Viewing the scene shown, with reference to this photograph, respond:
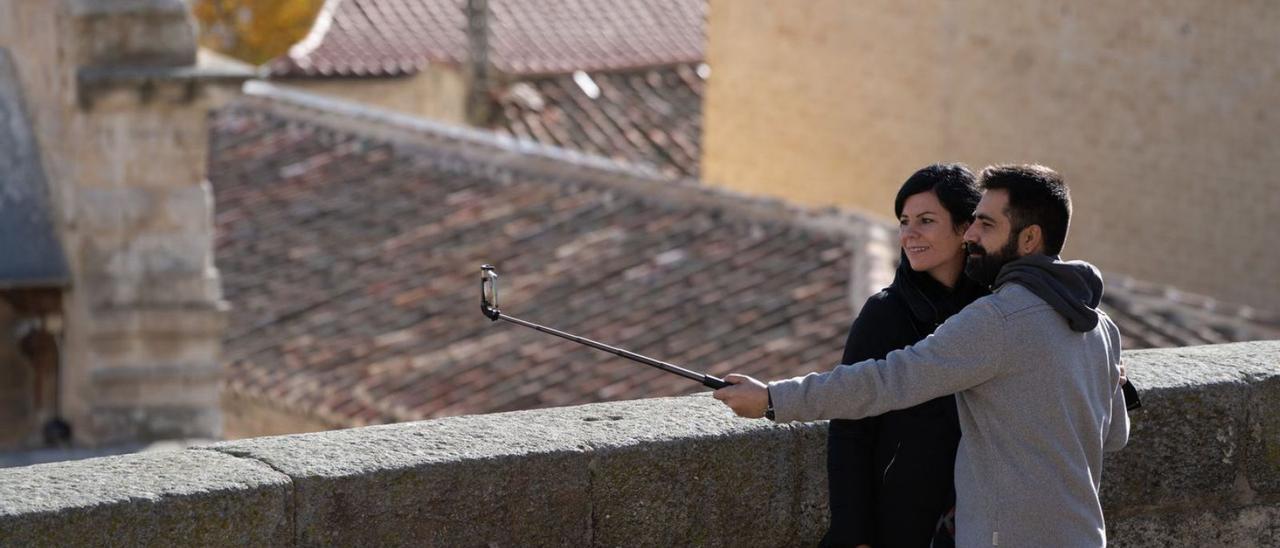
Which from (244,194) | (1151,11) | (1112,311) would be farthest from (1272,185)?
(244,194)

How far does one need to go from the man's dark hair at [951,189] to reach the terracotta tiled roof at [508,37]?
18914 millimetres

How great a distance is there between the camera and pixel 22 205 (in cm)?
940

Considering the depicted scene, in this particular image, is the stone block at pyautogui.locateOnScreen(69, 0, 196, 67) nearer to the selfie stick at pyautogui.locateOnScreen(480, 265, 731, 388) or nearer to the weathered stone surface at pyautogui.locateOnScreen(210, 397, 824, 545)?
the weathered stone surface at pyautogui.locateOnScreen(210, 397, 824, 545)

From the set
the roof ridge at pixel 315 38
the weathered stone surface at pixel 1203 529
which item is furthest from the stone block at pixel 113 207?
the roof ridge at pixel 315 38

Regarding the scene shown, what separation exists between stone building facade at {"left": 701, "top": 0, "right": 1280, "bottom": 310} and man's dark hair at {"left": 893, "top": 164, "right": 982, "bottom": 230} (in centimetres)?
1163

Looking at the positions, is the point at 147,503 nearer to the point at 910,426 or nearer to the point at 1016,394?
the point at 910,426

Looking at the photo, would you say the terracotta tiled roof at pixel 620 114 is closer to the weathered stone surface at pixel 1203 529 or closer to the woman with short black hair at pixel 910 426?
the weathered stone surface at pixel 1203 529

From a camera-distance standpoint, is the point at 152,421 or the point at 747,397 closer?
the point at 747,397

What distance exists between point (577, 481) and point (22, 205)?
6.39 metres

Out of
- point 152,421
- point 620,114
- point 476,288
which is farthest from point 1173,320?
point 620,114

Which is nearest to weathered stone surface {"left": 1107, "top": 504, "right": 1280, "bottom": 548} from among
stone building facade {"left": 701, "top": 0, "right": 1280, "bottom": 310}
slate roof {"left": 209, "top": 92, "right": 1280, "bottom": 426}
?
slate roof {"left": 209, "top": 92, "right": 1280, "bottom": 426}

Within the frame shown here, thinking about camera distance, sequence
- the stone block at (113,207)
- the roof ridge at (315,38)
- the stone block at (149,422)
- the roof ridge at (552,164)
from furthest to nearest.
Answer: the roof ridge at (315,38)
the roof ridge at (552,164)
the stone block at (149,422)
the stone block at (113,207)

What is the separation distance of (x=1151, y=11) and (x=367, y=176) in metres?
6.04

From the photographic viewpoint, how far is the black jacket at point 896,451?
3.36m
